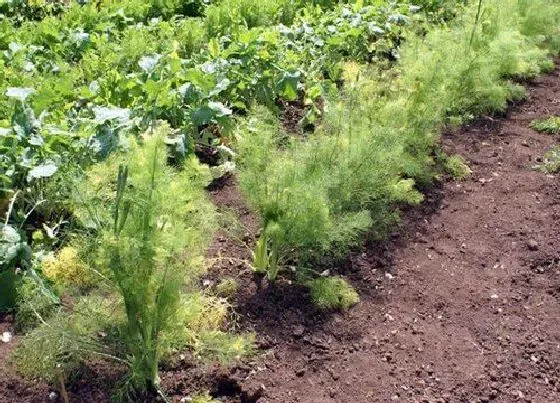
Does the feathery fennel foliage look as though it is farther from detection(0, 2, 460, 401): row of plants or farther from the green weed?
the green weed

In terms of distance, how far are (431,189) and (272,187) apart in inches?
55.0

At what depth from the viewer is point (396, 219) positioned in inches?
160

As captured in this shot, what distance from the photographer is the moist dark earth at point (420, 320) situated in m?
3.08

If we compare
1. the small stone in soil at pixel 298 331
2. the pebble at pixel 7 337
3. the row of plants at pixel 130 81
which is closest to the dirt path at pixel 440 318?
the small stone in soil at pixel 298 331

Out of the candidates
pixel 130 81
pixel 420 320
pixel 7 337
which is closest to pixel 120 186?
pixel 7 337

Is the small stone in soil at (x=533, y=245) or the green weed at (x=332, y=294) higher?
the green weed at (x=332, y=294)

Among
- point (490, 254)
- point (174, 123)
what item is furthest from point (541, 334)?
point (174, 123)

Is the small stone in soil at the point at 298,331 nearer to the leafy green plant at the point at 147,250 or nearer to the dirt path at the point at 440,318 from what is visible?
the dirt path at the point at 440,318

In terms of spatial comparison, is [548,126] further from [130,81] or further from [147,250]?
[147,250]

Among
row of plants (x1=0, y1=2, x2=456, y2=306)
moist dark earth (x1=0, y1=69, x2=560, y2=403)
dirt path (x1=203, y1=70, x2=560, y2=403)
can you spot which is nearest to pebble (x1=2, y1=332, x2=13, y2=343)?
moist dark earth (x1=0, y1=69, x2=560, y2=403)

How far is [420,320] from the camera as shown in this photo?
352 centimetres

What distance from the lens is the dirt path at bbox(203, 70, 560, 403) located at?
3158mm

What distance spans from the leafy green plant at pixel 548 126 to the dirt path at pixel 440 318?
816 millimetres

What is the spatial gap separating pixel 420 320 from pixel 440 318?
0.11 metres
